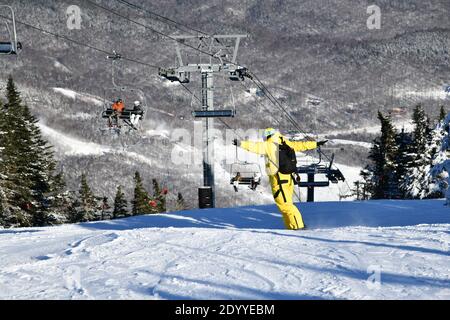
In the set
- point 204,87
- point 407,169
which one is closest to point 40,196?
point 204,87

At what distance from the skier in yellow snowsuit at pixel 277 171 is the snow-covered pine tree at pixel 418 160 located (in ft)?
96.3

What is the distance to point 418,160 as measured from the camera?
40.3m

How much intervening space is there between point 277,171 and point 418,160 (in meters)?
34.2

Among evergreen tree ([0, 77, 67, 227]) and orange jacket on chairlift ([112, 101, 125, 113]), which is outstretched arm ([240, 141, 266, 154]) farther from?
evergreen tree ([0, 77, 67, 227])

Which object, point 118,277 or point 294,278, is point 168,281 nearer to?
point 118,277

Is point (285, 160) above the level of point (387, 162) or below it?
below

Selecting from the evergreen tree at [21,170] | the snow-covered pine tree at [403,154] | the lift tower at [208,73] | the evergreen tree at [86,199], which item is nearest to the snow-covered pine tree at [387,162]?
the snow-covered pine tree at [403,154]

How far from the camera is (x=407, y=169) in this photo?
4106cm

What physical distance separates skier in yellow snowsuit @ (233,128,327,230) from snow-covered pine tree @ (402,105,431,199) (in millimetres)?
29351

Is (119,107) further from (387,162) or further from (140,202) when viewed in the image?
(140,202)

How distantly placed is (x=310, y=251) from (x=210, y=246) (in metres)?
1.36

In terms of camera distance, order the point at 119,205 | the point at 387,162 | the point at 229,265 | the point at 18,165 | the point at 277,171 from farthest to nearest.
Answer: the point at 119,205 < the point at 387,162 < the point at 18,165 < the point at 277,171 < the point at 229,265

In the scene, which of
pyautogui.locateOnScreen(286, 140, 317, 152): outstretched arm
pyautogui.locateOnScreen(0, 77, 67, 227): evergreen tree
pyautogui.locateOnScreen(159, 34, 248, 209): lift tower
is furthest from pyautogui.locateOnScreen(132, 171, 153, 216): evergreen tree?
pyautogui.locateOnScreen(286, 140, 317, 152): outstretched arm

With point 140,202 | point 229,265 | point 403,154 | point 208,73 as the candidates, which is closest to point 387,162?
point 403,154
